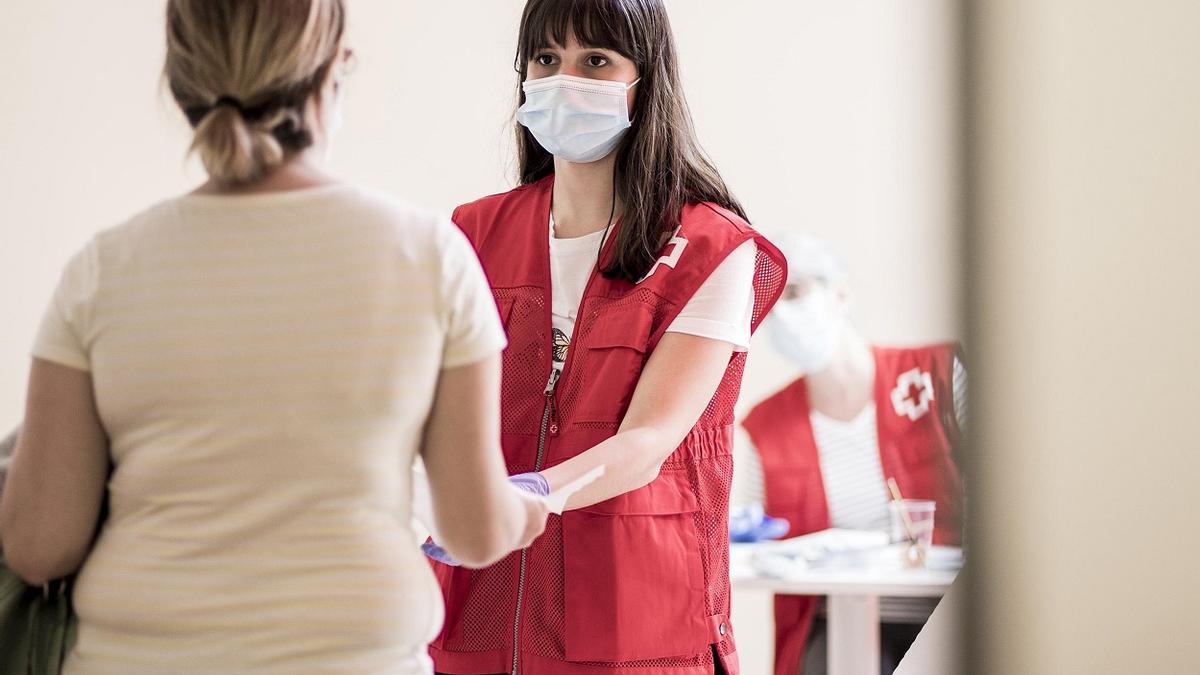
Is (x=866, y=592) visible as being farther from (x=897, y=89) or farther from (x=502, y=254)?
(x=897, y=89)

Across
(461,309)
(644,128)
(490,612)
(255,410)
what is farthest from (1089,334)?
(255,410)

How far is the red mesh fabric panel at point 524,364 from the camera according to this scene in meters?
1.49

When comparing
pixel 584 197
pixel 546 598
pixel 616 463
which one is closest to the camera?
pixel 616 463

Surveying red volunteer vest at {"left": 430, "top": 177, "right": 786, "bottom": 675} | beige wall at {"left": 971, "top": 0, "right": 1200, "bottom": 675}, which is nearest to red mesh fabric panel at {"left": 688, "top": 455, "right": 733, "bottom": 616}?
red volunteer vest at {"left": 430, "top": 177, "right": 786, "bottom": 675}

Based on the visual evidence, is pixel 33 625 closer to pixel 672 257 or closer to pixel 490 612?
pixel 490 612

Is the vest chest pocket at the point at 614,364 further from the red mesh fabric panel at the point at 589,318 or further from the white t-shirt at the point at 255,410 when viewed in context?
the white t-shirt at the point at 255,410

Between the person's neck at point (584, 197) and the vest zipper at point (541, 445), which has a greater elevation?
the person's neck at point (584, 197)

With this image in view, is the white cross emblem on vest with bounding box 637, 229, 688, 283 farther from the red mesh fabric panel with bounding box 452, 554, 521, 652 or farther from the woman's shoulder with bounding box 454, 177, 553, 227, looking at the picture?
the red mesh fabric panel with bounding box 452, 554, 521, 652

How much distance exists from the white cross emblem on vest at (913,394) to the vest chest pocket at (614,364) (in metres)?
1.84

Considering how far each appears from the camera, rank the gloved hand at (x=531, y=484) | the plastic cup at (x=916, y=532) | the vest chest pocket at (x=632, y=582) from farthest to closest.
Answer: the plastic cup at (x=916, y=532) < the vest chest pocket at (x=632, y=582) < the gloved hand at (x=531, y=484)

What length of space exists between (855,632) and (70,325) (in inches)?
85.6

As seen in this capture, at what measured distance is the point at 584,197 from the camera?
1.58 metres

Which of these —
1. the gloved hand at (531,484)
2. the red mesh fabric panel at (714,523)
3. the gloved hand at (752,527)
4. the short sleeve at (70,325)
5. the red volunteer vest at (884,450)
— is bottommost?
the gloved hand at (752,527)

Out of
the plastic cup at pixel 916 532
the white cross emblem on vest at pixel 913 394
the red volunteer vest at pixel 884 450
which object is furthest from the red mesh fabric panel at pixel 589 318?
the white cross emblem on vest at pixel 913 394
